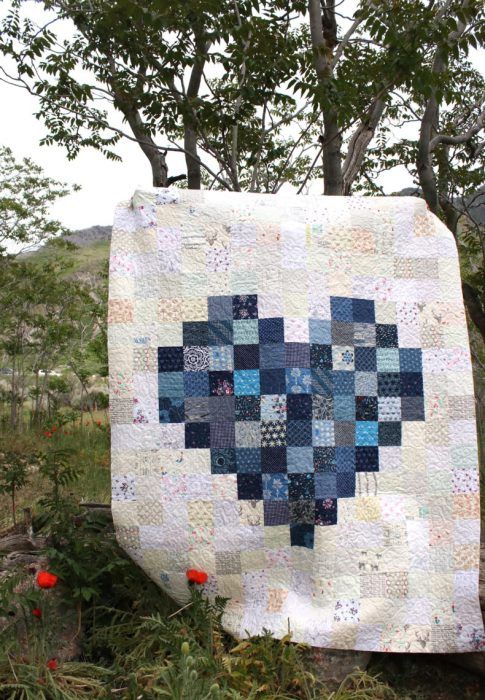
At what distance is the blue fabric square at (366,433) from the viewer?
2117mm

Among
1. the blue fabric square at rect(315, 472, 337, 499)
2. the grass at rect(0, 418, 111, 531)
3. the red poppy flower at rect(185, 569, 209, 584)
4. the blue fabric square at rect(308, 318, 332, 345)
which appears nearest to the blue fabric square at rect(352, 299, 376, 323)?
the blue fabric square at rect(308, 318, 332, 345)

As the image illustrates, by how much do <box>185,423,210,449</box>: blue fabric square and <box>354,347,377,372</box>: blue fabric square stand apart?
1.86ft

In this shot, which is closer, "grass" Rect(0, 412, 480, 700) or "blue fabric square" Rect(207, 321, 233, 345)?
"grass" Rect(0, 412, 480, 700)

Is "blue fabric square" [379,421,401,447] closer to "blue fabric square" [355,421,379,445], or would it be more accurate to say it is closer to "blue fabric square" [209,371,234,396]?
"blue fabric square" [355,421,379,445]

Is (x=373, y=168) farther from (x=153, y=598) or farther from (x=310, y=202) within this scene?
(x=153, y=598)

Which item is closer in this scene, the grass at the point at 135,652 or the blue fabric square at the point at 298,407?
the grass at the point at 135,652

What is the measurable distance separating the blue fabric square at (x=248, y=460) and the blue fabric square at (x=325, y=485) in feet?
0.67

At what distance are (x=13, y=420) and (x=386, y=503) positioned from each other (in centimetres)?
450

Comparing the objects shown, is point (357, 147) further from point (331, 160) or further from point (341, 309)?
point (341, 309)

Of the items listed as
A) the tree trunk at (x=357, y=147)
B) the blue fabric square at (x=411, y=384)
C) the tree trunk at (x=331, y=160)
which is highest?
the tree trunk at (x=357, y=147)

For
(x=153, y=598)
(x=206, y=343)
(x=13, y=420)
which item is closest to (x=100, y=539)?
(x=153, y=598)

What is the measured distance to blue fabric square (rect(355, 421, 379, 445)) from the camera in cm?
212

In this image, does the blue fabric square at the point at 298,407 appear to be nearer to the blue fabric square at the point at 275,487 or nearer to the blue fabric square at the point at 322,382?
the blue fabric square at the point at 322,382

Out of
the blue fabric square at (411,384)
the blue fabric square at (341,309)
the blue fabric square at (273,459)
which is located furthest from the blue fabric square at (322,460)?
the blue fabric square at (341,309)
